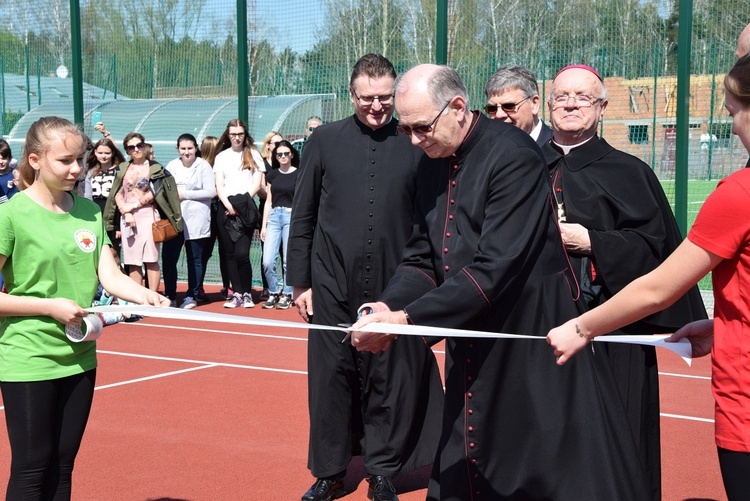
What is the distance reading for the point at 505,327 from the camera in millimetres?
3596

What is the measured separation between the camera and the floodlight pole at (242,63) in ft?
47.8

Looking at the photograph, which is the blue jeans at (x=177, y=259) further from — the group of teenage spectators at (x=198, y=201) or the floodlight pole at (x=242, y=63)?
the floodlight pole at (x=242, y=63)

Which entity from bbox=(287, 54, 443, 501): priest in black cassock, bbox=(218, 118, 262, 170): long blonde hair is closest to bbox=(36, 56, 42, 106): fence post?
bbox=(218, 118, 262, 170): long blonde hair

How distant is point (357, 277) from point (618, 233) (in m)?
1.80

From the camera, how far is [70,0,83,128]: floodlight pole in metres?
16.5

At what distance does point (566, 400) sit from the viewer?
3555 mm

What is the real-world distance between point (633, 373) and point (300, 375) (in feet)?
16.2

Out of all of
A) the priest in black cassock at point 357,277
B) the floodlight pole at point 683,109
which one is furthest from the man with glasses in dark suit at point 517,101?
the floodlight pole at point 683,109

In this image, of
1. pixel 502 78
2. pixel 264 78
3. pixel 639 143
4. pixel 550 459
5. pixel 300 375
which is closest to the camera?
pixel 550 459

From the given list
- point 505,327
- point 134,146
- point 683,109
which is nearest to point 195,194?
point 134,146

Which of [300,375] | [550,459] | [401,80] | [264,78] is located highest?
[264,78]

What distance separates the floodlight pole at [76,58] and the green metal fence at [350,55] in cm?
2

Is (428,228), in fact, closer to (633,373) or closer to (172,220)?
(633,373)

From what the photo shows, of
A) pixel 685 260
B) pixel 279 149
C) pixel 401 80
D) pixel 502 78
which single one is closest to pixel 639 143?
pixel 279 149
